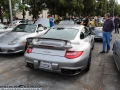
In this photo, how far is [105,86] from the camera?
128 inches

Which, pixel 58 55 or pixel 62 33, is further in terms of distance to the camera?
pixel 62 33

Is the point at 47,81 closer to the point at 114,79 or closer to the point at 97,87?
the point at 97,87

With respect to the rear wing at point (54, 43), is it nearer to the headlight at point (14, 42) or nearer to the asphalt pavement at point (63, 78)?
the asphalt pavement at point (63, 78)

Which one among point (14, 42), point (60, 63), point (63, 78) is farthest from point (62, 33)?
point (14, 42)

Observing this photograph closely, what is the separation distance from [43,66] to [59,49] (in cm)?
58

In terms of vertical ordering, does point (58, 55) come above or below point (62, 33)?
below

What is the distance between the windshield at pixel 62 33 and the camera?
13.0ft

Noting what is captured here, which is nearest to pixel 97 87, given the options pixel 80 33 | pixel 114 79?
pixel 114 79

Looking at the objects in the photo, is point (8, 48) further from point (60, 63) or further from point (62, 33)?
point (60, 63)

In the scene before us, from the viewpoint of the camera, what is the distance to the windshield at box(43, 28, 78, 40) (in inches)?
156

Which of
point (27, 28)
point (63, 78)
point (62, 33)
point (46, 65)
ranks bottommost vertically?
point (63, 78)

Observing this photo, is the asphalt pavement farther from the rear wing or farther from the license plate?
the rear wing

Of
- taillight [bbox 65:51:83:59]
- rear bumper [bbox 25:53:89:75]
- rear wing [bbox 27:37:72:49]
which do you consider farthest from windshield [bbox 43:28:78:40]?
rear bumper [bbox 25:53:89:75]

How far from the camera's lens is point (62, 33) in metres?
4.16
